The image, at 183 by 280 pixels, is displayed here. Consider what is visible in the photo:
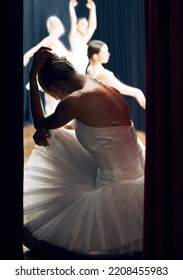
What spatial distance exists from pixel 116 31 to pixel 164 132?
63 cm

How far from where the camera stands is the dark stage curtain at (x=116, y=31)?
6.01 feet

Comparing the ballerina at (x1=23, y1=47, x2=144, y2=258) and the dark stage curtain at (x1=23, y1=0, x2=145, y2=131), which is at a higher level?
the dark stage curtain at (x1=23, y1=0, x2=145, y2=131)

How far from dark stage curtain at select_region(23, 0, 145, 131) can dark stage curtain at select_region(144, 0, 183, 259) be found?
0.32m

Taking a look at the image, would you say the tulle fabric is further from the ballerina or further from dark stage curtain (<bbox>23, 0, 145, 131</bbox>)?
dark stage curtain (<bbox>23, 0, 145, 131</bbox>)

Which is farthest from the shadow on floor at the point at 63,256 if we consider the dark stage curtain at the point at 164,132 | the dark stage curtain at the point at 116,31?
the dark stage curtain at the point at 116,31

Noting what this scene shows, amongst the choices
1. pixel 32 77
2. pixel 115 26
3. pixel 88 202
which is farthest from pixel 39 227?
pixel 115 26

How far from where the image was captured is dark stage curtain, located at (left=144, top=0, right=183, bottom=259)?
1.42 meters

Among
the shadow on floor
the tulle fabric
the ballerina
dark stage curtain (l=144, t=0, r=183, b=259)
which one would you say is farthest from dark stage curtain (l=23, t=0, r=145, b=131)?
the shadow on floor

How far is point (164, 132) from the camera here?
1.46 m

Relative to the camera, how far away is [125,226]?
5.45 ft

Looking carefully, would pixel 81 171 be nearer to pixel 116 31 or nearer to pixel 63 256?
pixel 63 256

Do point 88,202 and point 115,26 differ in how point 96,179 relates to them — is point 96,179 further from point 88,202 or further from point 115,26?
point 115,26
